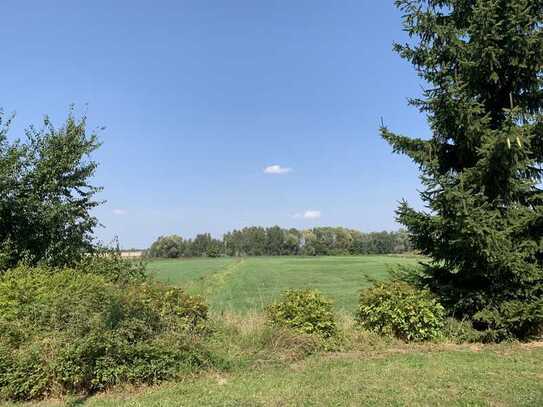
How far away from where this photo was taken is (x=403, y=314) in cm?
865

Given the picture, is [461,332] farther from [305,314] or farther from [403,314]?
[305,314]

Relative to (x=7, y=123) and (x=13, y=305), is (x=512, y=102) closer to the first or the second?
(x=13, y=305)

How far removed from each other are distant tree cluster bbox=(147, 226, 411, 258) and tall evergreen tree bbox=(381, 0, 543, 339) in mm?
127168

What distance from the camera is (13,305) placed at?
288 inches

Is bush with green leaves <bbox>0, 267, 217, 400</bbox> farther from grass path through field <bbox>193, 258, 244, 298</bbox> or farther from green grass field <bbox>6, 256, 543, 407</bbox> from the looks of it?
grass path through field <bbox>193, 258, 244, 298</bbox>

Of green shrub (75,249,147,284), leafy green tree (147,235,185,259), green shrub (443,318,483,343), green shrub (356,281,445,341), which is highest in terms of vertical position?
leafy green tree (147,235,185,259)

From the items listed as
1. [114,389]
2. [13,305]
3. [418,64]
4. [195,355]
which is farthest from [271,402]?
[418,64]

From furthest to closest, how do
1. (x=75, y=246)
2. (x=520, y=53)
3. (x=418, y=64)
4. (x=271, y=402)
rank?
(x=75, y=246) → (x=418, y=64) → (x=520, y=53) → (x=271, y=402)

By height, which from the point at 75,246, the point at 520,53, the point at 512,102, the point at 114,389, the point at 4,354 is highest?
the point at 520,53

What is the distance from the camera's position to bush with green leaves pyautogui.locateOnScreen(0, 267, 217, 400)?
6160mm

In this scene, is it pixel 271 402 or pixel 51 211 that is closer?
pixel 271 402

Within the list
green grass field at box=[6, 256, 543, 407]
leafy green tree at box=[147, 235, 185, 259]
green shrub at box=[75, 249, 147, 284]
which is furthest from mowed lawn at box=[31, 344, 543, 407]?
leafy green tree at box=[147, 235, 185, 259]

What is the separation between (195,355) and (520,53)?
8.26 m

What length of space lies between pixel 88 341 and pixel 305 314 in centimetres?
384
